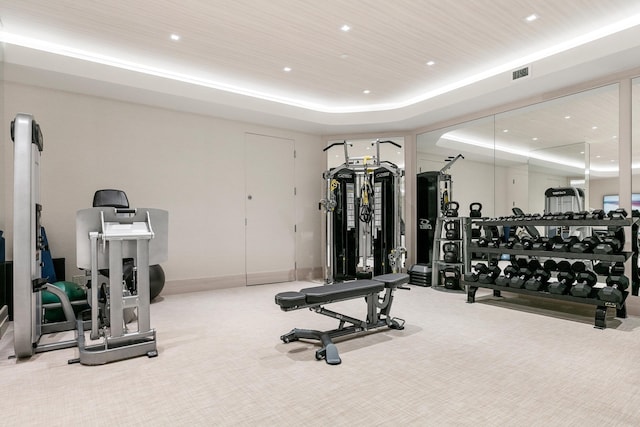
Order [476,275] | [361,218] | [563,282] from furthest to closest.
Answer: [361,218]
[476,275]
[563,282]

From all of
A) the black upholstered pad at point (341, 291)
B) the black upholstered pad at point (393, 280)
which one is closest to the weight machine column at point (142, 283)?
the black upholstered pad at point (341, 291)

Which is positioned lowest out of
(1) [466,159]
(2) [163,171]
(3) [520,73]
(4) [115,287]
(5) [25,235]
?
(4) [115,287]

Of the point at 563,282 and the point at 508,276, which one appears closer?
the point at 563,282

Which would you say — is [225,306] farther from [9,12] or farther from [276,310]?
[9,12]

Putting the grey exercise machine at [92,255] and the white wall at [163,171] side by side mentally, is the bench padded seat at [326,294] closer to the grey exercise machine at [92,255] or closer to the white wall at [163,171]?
the grey exercise machine at [92,255]

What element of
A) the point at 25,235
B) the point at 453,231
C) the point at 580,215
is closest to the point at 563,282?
the point at 580,215

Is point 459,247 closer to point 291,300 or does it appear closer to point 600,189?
point 600,189

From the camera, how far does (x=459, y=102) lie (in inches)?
207

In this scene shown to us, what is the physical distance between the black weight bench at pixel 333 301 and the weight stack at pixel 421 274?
237 cm

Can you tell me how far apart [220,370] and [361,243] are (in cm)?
418

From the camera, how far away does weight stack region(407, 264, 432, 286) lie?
600cm

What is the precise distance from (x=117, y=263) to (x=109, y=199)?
58.5 inches

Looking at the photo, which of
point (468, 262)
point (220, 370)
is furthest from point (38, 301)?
point (468, 262)

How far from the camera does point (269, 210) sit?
260 inches
